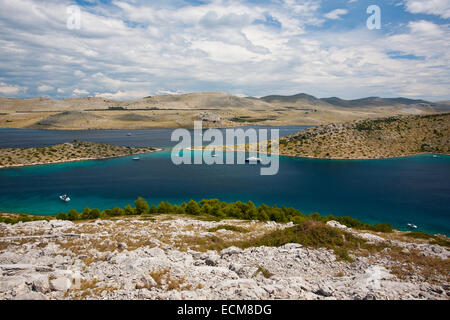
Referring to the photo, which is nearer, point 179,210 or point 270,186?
point 179,210

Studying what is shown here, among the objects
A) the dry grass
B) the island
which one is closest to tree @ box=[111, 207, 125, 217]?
the dry grass

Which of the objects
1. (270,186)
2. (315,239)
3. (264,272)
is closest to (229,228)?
(315,239)

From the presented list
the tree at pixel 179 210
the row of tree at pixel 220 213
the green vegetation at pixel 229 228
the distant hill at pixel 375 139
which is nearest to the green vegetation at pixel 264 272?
the green vegetation at pixel 229 228

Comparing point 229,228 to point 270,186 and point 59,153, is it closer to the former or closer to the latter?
point 270,186

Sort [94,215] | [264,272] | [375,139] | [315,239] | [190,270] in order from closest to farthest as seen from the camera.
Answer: [190,270] < [264,272] < [315,239] < [94,215] < [375,139]

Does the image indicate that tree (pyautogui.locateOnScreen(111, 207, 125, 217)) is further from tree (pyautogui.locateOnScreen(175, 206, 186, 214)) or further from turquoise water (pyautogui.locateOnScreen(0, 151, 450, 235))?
turquoise water (pyautogui.locateOnScreen(0, 151, 450, 235))
